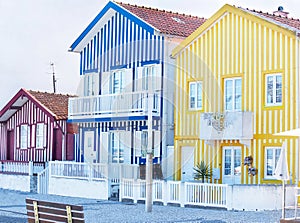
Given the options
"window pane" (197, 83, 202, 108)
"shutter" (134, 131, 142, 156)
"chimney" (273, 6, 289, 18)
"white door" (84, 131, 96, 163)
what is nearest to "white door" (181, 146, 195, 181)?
"window pane" (197, 83, 202, 108)

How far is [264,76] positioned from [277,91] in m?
0.74

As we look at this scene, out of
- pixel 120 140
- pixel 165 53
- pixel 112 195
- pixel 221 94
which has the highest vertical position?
pixel 165 53

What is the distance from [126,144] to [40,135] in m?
7.64

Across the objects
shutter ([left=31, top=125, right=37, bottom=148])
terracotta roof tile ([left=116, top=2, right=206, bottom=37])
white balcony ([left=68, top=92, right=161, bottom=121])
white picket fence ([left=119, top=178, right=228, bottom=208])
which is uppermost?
terracotta roof tile ([left=116, top=2, right=206, bottom=37])

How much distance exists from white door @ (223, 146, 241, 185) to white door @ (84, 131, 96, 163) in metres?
8.78

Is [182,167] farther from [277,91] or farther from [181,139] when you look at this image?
[277,91]

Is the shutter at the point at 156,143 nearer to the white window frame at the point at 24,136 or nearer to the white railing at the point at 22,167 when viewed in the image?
the white railing at the point at 22,167

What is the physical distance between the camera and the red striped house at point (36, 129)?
34.9 m

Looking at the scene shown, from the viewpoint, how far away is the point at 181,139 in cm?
2692

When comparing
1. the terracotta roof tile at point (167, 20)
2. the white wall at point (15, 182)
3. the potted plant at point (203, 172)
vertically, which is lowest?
the white wall at point (15, 182)

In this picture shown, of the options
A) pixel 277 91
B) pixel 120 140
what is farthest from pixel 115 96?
pixel 277 91

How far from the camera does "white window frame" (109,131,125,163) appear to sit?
3052 centimetres

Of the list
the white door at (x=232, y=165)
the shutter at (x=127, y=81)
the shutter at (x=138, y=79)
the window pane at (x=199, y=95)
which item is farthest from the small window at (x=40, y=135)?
the white door at (x=232, y=165)

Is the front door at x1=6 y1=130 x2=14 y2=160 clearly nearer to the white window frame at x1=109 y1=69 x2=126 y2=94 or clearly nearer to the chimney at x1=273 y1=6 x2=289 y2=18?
the white window frame at x1=109 y1=69 x2=126 y2=94
